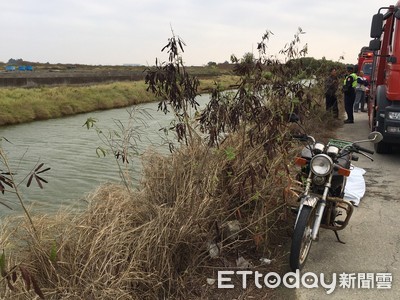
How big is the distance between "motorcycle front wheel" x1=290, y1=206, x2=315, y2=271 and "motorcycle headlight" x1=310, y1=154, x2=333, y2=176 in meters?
0.34

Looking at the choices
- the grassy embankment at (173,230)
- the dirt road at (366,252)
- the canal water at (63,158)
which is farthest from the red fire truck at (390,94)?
the canal water at (63,158)

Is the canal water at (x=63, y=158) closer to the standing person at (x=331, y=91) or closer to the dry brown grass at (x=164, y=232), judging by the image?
the dry brown grass at (x=164, y=232)

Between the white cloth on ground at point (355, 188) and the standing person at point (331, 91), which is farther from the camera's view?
the standing person at point (331, 91)

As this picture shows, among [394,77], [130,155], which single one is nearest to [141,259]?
[130,155]

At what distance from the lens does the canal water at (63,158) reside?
226 inches

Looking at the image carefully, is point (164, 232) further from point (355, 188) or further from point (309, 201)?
point (355, 188)

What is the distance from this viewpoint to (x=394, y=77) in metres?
6.78

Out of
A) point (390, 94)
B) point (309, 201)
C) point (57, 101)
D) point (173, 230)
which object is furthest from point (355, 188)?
point (57, 101)

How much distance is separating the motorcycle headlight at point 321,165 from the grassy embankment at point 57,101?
10418 mm

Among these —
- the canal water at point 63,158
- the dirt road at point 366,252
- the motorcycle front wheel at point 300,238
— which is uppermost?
the motorcycle front wheel at point 300,238

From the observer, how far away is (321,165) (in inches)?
136

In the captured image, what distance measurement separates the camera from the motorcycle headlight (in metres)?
3.40

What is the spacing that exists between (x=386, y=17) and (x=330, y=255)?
20.8 ft

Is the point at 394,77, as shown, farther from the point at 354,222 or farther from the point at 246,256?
the point at 246,256
